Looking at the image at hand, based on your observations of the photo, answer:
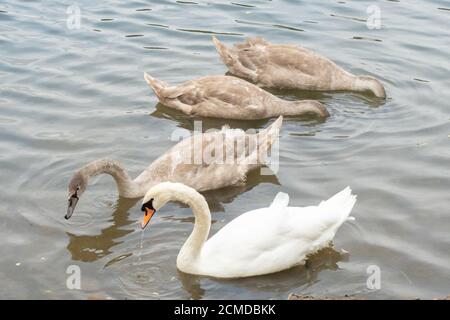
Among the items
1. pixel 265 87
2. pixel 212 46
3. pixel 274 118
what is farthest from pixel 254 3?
pixel 274 118

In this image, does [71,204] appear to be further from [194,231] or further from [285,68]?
[285,68]

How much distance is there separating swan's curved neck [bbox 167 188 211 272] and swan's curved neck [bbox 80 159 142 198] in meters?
1.52

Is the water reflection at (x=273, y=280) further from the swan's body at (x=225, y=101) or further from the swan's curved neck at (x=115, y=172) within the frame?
the swan's body at (x=225, y=101)

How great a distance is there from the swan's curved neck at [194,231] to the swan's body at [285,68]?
6.02 metres

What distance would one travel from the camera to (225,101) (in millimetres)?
13211

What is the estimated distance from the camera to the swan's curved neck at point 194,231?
343 inches

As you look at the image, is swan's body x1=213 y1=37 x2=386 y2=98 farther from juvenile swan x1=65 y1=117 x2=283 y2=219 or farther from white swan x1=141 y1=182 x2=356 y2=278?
white swan x1=141 y1=182 x2=356 y2=278

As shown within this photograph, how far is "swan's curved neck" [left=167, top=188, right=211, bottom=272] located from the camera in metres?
8.72

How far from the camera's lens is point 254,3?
18641 millimetres

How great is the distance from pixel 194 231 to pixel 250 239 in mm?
595

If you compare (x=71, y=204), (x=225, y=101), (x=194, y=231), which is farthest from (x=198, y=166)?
(x=225, y=101)
